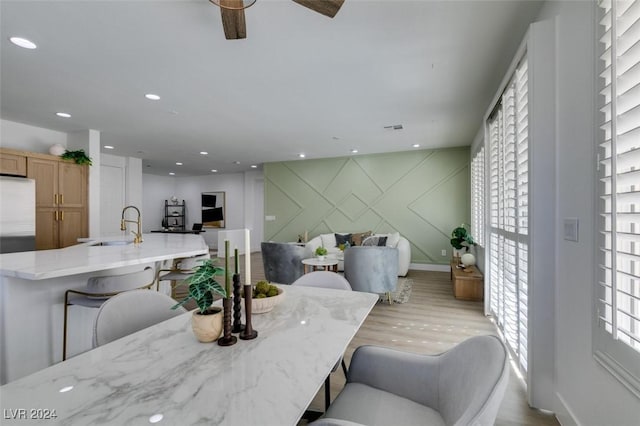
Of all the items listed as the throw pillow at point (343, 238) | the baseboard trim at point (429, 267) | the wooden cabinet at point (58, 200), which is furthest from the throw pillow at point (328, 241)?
the wooden cabinet at point (58, 200)

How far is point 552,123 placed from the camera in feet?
5.75

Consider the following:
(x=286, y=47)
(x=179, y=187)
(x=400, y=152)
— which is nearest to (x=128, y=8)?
(x=286, y=47)

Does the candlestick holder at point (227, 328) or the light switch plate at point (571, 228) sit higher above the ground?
the light switch plate at point (571, 228)

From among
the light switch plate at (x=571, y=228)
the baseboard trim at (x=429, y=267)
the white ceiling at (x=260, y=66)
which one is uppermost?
the white ceiling at (x=260, y=66)

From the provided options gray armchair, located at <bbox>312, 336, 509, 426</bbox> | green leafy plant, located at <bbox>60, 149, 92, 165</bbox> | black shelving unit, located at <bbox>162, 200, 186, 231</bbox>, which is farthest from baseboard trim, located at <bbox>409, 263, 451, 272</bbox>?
black shelving unit, located at <bbox>162, 200, 186, 231</bbox>

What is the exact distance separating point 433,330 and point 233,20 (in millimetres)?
3220

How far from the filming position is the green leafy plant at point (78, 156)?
464 centimetres

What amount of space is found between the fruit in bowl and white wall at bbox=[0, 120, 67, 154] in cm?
556

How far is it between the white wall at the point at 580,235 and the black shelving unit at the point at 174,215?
428 inches

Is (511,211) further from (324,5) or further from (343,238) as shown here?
(343,238)

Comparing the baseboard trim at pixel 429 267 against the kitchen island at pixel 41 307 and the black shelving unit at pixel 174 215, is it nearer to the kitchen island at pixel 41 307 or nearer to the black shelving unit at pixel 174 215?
the kitchen island at pixel 41 307

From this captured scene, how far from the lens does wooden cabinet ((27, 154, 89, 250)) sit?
4371mm

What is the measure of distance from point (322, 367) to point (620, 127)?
1.41 metres

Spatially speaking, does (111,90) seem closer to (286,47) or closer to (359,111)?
(286,47)
